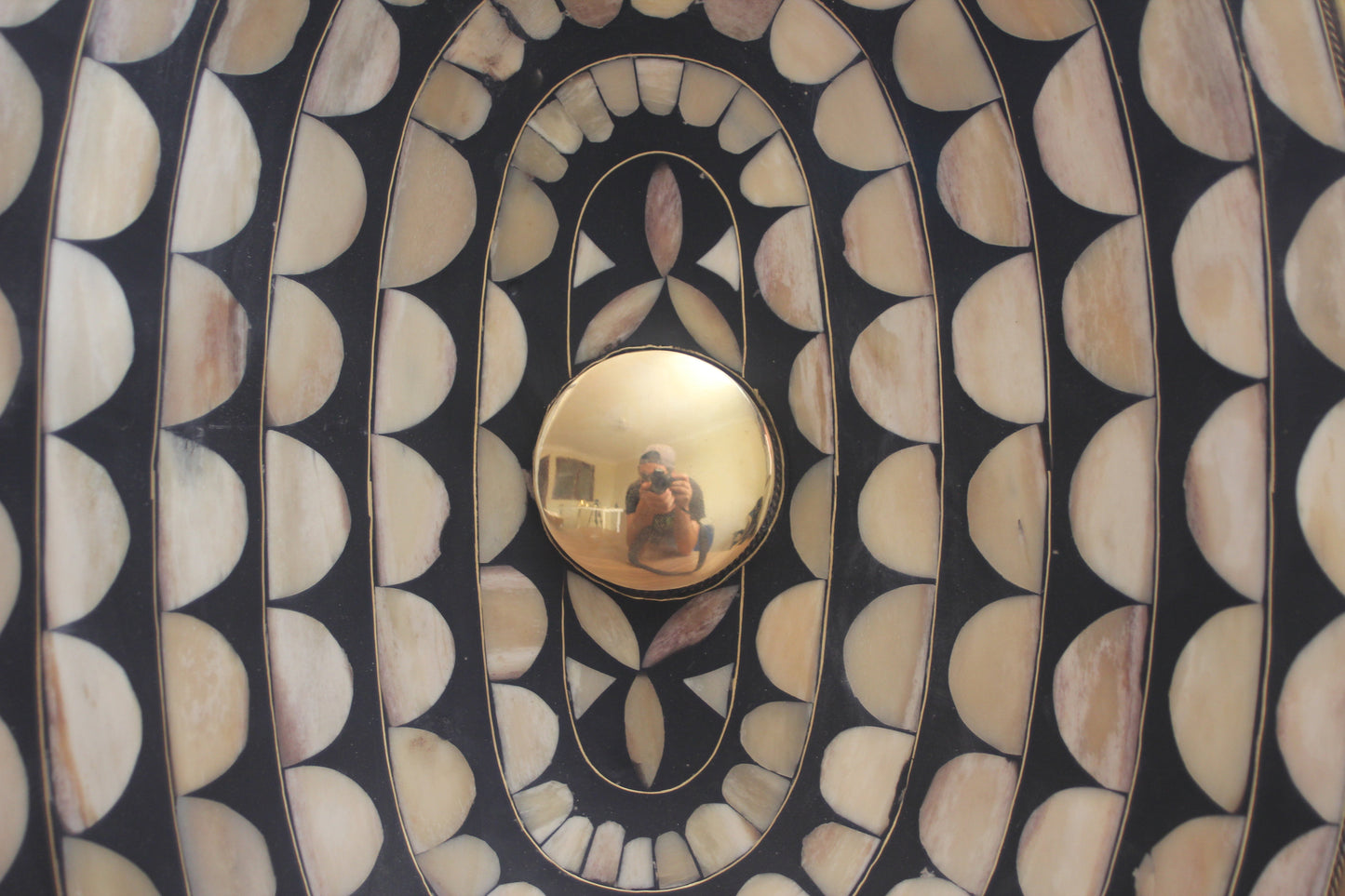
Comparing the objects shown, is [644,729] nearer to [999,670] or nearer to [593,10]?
[999,670]

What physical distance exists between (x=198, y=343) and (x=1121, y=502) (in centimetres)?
51

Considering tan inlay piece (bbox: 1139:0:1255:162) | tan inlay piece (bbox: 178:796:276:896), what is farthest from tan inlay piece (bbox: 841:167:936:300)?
tan inlay piece (bbox: 178:796:276:896)

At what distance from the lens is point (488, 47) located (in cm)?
49

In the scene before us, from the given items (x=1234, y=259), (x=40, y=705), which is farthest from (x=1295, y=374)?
(x=40, y=705)

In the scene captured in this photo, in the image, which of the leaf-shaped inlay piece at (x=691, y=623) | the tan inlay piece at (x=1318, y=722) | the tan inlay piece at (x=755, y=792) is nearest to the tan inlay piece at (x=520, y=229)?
the leaf-shaped inlay piece at (x=691, y=623)

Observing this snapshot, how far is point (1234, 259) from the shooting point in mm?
410

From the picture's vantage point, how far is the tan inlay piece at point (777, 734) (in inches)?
19.7

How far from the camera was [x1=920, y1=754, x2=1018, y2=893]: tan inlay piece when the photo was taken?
0.47m

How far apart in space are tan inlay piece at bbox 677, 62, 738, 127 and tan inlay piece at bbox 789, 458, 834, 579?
0.21 metres

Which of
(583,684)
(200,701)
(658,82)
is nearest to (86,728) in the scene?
(200,701)

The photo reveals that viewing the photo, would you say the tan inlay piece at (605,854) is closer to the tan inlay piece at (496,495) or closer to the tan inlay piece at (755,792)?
the tan inlay piece at (755,792)

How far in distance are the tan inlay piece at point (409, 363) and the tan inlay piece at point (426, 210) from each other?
0.06ft

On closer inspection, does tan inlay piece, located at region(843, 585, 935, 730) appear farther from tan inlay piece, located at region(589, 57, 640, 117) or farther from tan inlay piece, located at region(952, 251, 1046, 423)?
tan inlay piece, located at region(589, 57, 640, 117)

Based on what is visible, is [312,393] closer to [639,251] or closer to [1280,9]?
[639,251]
